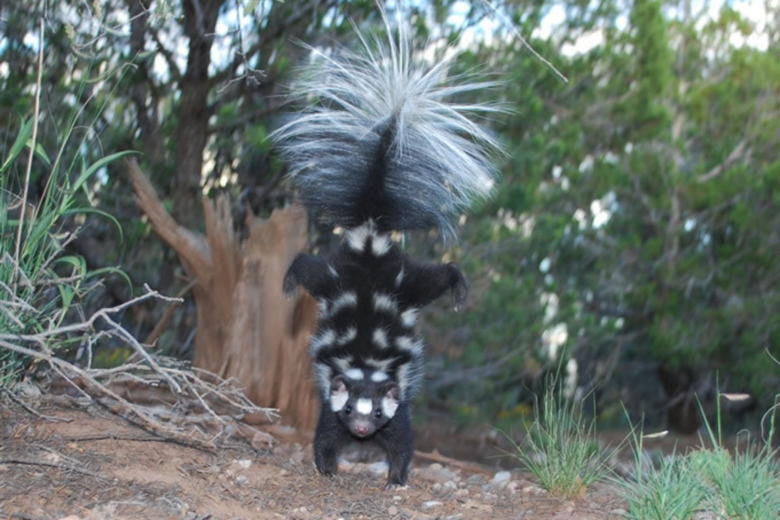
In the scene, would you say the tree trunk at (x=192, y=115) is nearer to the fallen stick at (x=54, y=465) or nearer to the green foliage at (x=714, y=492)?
the fallen stick at (x=54, y=465)

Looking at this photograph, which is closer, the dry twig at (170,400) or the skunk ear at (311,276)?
the dry twig at (170,400)

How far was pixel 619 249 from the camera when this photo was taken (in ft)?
33.5

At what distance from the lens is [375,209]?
15.9 ft

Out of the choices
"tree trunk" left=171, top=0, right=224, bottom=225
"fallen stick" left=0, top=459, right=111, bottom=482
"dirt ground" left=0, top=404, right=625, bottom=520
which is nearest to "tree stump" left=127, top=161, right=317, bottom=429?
"dirt ground" left=0, top=404, right=625, bottom=520

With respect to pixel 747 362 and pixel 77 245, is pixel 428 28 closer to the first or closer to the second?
pixel 77 245

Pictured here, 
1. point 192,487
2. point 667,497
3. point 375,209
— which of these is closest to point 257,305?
point 375,209

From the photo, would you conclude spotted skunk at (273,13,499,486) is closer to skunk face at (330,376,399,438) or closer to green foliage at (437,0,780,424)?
skunk face at (330,376,399,438)

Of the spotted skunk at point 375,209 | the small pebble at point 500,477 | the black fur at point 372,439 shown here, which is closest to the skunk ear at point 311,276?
the spotted skunk at point 375,209

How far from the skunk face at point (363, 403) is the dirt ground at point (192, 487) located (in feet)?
0.93

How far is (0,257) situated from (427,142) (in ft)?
6.69

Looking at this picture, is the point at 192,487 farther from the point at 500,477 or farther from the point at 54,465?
the point at 500,477

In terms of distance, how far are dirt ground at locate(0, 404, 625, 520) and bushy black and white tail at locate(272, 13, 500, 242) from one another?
4.34 feet

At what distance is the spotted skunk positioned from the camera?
4.62 metres

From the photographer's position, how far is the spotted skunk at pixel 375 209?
4625mm
